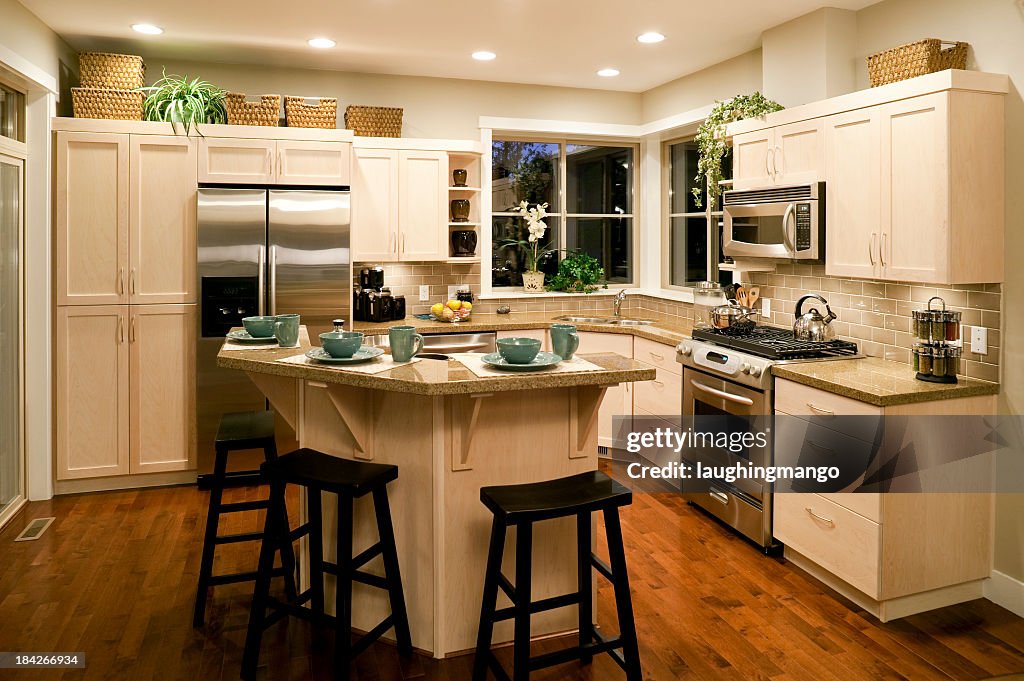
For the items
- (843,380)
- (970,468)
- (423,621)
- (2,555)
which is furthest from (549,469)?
(2,555)

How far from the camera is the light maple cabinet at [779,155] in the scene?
370 centimetres

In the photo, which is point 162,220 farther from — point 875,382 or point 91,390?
point 875,382

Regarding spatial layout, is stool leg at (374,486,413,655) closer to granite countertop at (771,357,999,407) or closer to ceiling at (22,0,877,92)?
granite countertop at (771,357,999,407)

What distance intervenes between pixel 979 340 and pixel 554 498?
2.12 meters

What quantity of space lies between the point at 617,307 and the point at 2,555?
409 centimetres

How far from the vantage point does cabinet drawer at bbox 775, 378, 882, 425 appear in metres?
2.99

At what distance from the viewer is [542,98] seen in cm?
575

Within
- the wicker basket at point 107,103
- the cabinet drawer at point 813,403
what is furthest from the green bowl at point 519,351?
the wicker basket at point 107,103

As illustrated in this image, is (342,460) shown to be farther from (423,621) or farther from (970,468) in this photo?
(970,468)

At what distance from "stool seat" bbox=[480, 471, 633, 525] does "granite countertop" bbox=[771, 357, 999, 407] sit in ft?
4.05

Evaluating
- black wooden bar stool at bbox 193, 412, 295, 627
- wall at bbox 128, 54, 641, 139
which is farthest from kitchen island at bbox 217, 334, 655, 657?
wall at bbox 128, 54, 641, 139

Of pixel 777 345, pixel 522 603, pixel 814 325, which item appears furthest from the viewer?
pixel 814 325

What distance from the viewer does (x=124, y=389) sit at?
4504 mm

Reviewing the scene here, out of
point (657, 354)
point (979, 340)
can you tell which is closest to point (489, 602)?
point (979, 340)
